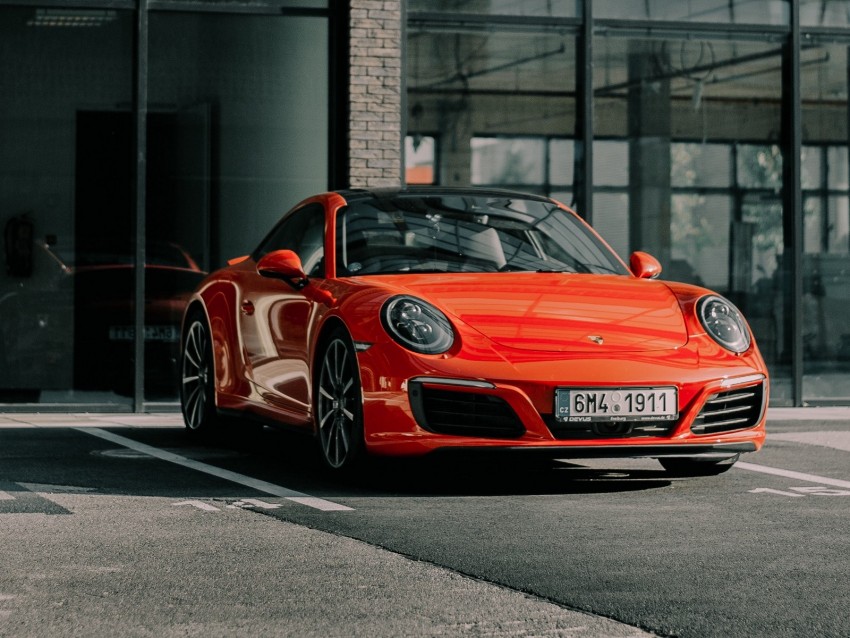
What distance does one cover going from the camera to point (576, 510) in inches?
240

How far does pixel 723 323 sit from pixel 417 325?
136cm

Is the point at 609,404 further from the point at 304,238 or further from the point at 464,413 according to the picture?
the point at 304,238

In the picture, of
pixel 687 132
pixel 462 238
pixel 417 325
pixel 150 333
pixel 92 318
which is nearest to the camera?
pixel 417 325

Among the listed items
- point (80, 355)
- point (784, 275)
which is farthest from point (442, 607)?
point (784, 275)

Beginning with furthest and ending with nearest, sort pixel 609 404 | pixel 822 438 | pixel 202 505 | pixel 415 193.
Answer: pixel 822 438
pixel 415 193
pixel 609 404
pixel 202 505

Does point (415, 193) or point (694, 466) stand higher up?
point (415, 193)

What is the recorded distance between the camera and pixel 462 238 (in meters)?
7.59

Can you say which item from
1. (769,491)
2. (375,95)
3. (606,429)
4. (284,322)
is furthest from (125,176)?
(769,491)

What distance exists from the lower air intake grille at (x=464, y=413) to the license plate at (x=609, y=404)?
20cm

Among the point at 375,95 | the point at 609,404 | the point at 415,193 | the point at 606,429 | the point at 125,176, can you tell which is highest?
the point at 375,95

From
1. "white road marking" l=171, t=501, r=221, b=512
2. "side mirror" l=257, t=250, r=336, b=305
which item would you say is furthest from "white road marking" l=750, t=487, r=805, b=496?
"white road marking" l=171, t=501, r=221, b=512

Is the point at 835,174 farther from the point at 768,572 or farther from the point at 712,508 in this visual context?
the point at 768,572

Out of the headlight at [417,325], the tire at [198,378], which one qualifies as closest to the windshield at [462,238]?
the headlight at [417,325]

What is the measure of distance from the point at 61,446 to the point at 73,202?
323 centimetres
